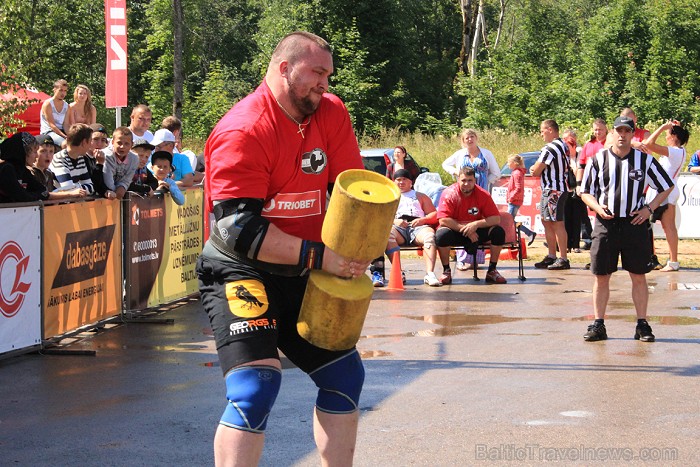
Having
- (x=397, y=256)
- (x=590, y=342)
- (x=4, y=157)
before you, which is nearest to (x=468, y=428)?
(x=590, y=342)

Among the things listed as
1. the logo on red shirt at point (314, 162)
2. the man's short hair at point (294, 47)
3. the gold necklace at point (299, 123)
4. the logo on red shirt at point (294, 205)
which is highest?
the man's short hair at point (294, 47)

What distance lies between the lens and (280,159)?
4426 millimetres

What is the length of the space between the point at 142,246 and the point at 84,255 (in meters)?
1.30

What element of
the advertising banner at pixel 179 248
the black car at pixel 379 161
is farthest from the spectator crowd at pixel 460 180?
the black car at pixel 379 161

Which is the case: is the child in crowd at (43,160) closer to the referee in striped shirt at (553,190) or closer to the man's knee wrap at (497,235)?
the man's knee wrap at (497,235)

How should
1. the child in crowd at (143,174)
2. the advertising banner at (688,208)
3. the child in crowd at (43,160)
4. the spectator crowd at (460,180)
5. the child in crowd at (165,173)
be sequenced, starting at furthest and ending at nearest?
1. the advertising banner at (688,208)
2. the child in crowd at (165,173)
3. the child in crowd at (143,174)
4. the child in crowd at (43,160)
5. the spectator crowd at (460,180)

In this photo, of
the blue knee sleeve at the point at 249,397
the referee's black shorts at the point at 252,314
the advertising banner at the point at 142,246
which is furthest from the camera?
the advertising banner at the point at 142,246

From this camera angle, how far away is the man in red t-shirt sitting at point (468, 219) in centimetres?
1395

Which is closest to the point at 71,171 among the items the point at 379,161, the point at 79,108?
the point at 79,108

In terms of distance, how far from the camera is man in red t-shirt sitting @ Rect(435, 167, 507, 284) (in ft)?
45.8

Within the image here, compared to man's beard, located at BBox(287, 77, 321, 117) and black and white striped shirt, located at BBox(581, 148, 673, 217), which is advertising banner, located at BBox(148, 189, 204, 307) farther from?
man's beard, located at BBox(287, 77, 321, 117)

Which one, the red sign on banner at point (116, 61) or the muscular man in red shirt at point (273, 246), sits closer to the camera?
the muscular man in red shirt at point (273, 246)

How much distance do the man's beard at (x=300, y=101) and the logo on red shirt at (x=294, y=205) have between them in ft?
1.17

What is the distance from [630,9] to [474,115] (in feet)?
24.4
